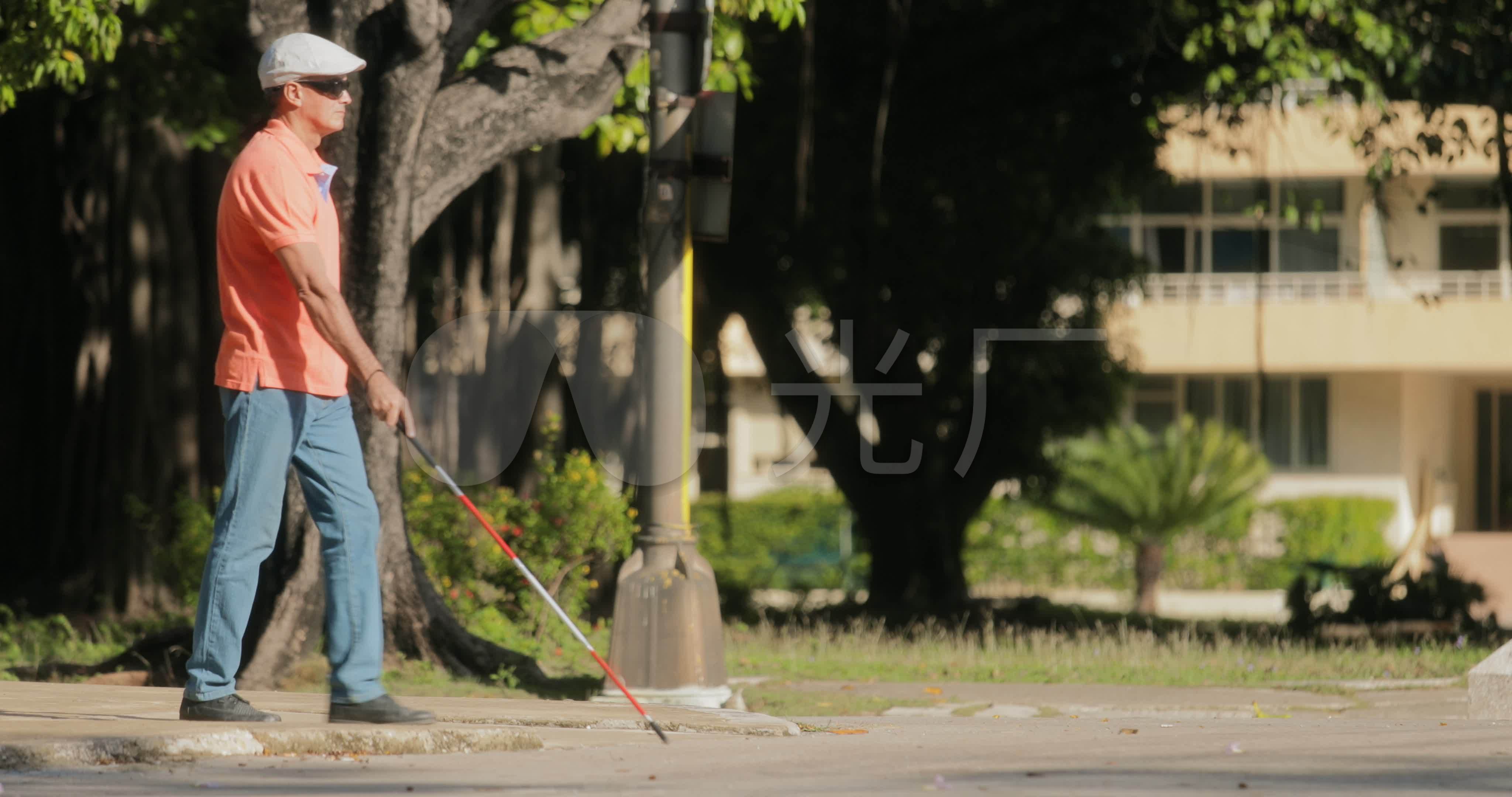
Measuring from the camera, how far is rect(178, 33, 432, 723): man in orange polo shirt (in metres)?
4.91

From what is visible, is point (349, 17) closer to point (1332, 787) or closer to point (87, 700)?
point (87, 700)

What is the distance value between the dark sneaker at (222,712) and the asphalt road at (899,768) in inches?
13.0

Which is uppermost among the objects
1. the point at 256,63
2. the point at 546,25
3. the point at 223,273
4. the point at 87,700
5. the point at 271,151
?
the point at 546,25

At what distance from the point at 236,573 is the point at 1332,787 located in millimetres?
2944

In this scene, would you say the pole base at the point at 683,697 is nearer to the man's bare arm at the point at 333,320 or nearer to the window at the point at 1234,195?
the man's bare arm at the point at 333,320

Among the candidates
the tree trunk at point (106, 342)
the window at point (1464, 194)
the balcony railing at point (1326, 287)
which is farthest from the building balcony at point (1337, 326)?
the tree trunk at point (106, 342)

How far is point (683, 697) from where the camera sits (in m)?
6.98

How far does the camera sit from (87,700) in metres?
5.56

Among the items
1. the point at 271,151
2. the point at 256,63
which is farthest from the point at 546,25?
the point at 271,151

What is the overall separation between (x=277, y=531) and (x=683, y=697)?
236 centimetres

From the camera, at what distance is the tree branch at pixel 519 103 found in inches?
309

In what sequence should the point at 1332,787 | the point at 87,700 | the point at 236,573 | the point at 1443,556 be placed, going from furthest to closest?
the point at 1443,556 < the point at 87,700 < the point at 236,573 < the point at 1332,787

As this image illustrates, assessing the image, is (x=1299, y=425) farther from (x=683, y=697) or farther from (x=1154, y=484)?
(x=683, y=697)

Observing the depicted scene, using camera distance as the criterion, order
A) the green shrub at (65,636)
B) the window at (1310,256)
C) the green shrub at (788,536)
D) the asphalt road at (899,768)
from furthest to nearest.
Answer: the window at (1310,256) < the green shrub at (788,536) < the green shrub at (65,636) < the asphalt road at (899,768)
